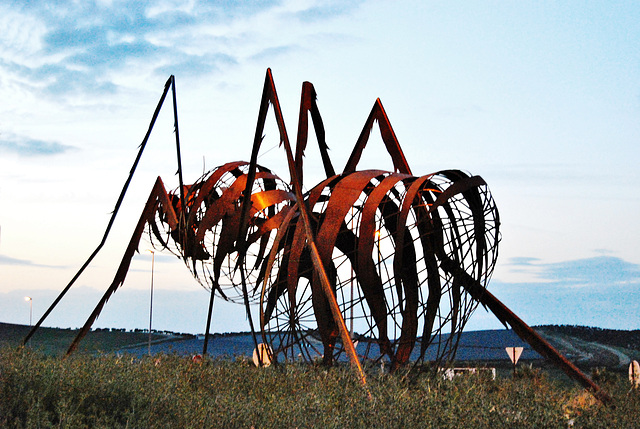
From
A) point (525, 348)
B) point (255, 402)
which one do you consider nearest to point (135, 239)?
point (255, 402)

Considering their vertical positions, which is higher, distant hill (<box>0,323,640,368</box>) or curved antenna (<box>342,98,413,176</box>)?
curved antenna (<box>342,98,413,176</box>)

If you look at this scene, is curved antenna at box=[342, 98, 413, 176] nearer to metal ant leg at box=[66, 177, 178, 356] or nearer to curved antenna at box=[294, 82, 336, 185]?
curved antenna at box=[294, 82, 336, 185]

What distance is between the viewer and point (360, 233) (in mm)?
7926

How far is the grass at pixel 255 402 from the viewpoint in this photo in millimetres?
5891

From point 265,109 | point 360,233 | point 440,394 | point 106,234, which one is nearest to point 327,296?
point 360,233

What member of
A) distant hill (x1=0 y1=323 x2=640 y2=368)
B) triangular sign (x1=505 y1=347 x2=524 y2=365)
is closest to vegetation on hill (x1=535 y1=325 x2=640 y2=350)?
distant hill (x1=0 y1=323 x2=640 y2=368)

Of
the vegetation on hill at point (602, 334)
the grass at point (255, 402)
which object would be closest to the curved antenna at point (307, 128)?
the grass at point (255, 402)

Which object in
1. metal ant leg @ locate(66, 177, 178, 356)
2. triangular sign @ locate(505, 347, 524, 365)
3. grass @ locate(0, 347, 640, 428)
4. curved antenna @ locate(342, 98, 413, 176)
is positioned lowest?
grass @ locate(0, 347, 640, 428)

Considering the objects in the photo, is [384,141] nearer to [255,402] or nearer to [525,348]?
[255,402]

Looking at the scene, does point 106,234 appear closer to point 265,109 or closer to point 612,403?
point 265,109

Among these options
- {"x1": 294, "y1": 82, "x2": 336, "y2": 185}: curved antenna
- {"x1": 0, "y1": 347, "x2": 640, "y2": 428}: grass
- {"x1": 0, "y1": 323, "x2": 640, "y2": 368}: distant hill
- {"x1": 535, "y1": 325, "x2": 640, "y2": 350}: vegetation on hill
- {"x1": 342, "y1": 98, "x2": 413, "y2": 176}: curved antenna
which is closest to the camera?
{"x1": 0, "y1": 347, "x2": 640, "y2": 428}: grass

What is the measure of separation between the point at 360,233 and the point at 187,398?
2576 mm

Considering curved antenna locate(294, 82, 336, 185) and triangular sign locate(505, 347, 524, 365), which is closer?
curved antenna locate(294, 82, 336, 185)

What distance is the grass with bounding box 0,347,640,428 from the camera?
5.89 meters
